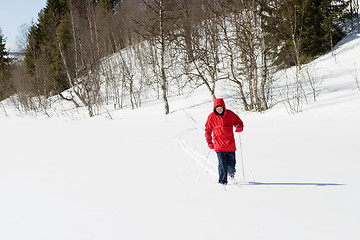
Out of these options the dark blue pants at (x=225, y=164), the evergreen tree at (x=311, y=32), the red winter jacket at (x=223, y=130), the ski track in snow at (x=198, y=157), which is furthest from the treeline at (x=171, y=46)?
the dark blue pants at (x=225, y=164)

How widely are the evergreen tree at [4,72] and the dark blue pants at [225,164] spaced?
3861 centimetres

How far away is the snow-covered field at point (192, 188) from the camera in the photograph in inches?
129

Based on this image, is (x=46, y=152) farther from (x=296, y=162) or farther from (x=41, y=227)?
(x=296, y=162)

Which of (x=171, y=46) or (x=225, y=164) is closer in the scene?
(x=225, y=164)

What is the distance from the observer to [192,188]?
471 centimetres

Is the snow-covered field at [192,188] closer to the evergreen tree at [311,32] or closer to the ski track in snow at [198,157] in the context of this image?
the ski track in snow at [198,157]

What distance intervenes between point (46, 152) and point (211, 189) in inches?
276

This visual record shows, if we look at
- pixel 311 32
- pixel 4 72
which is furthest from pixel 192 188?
pixel 4 72

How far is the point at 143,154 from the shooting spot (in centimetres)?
800

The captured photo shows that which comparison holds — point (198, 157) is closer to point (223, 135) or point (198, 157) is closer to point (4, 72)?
point (223, 135)

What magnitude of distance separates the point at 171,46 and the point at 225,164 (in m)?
29.2

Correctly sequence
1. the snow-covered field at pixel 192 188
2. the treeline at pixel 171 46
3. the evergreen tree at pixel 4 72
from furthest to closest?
the evergreen tree at pixel 4 72, the treeline at pixel 171 46, the snow-covered field at pixel 192 188

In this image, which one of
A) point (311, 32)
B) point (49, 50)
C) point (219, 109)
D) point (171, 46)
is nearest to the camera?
point (219, 109)

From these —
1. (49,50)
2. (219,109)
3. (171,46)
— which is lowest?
(219,109)
